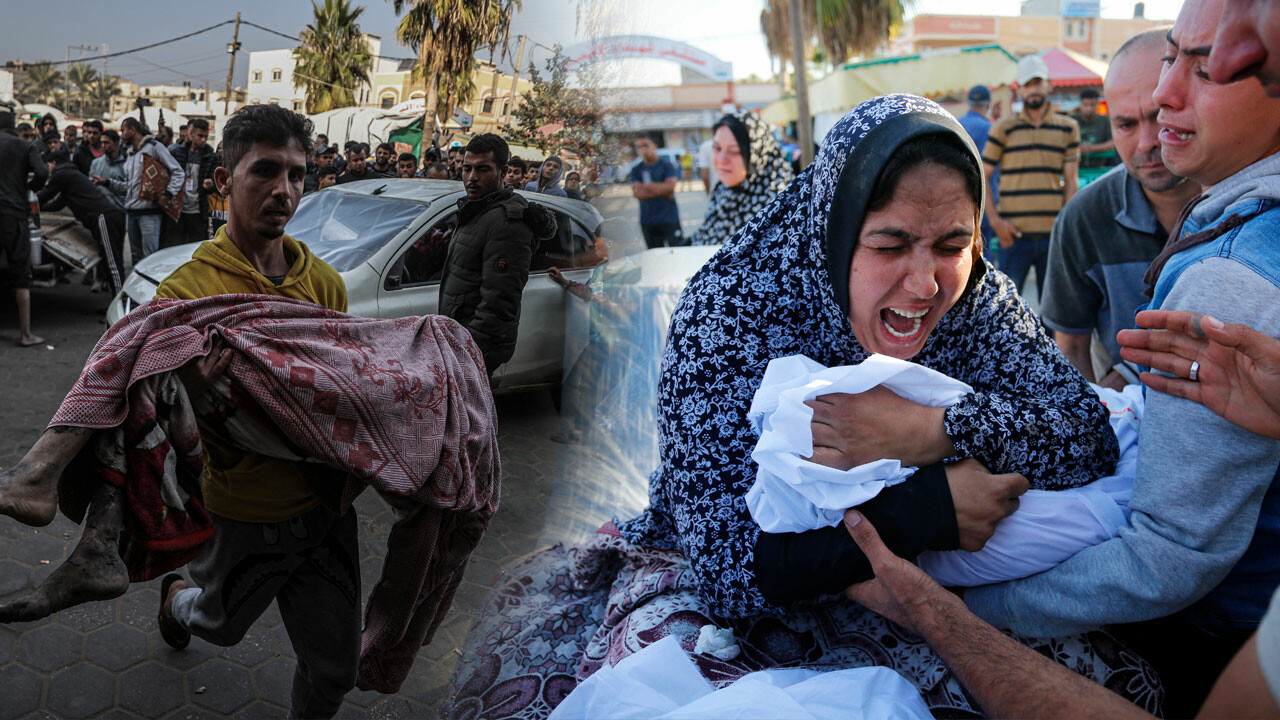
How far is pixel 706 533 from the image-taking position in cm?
167

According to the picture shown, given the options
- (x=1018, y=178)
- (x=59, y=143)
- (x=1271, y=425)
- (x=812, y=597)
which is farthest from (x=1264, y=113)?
(x=1018, y=178)

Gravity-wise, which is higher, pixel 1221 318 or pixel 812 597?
pixel 1221 318

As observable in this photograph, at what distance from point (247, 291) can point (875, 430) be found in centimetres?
125

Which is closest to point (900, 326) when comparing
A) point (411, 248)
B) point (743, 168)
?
point (411, 248)

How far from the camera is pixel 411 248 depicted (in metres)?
1.85

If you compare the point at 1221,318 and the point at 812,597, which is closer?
the point at 1221,318

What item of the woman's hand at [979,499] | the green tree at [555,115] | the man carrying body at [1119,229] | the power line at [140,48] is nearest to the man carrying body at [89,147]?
the power line at [140,48]

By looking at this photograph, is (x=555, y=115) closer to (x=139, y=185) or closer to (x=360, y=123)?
(x=360, y=123)

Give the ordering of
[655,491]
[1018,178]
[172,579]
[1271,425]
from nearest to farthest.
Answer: [1271,425], [655,491], [172,579], [1018,178]

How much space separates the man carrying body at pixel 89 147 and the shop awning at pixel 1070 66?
10.6m

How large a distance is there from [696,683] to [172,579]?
2024mm

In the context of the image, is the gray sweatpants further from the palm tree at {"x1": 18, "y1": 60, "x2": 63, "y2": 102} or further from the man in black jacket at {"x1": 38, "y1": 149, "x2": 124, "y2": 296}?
the palm tree at {"x1": 18, "y1": 60, "x2": 63, "y2": 102}

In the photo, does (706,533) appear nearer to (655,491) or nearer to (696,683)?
(696,683)

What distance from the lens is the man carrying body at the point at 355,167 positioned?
5.83 ft
